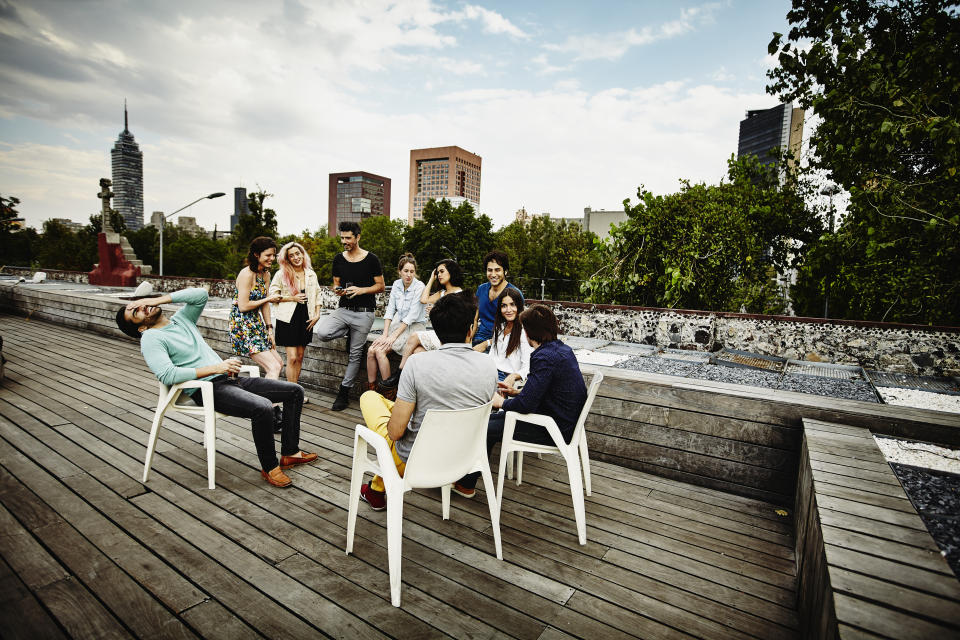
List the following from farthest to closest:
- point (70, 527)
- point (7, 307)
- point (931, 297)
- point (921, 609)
A: point (7, 307) < point (931, 297) < point (70, 527) < point (921, 609)

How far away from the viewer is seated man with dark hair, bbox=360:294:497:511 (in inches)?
77.4

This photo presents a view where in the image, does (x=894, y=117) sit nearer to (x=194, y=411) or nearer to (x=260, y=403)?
(x=260, y=403)

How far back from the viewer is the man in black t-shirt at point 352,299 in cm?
417

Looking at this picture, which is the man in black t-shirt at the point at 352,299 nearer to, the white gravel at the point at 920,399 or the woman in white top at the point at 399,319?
the woman in white top at the point at 399,319

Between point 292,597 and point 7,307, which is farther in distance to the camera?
point 7,307

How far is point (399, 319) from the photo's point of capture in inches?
164

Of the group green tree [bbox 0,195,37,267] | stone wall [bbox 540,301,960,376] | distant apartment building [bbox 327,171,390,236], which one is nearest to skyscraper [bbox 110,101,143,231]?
distant apartment building [bbox 327,171,390,236]

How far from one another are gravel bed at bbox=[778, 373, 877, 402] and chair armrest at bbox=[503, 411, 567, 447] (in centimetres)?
295

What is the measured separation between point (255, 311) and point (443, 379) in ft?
8.28

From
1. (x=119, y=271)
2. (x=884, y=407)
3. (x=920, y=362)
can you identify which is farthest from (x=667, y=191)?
(x=119, y=271)

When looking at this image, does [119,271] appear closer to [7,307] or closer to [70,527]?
[7,307]

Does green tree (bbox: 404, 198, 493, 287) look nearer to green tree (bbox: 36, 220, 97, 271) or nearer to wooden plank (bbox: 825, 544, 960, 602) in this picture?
green tree (bbox: 36, 220, 97, 271)

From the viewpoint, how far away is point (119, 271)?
15.5 meters

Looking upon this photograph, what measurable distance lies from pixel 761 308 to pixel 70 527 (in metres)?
11.7
